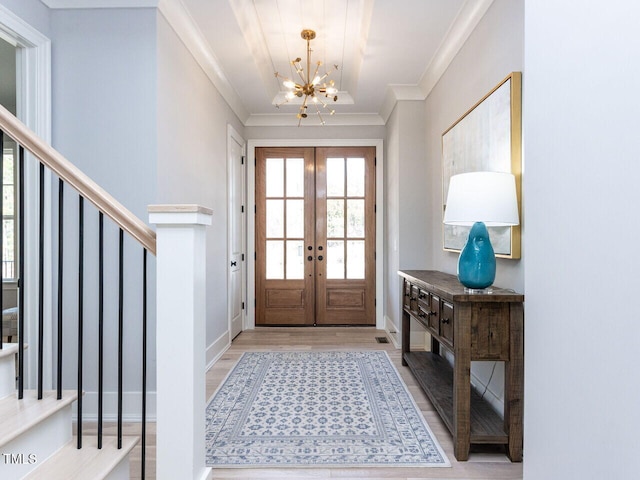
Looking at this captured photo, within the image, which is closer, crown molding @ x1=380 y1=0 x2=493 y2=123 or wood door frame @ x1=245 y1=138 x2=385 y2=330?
crown molding @ x1=380 y1=0 x2=493 y2=123

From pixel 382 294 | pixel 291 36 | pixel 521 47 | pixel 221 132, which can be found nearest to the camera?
pixel 521 47

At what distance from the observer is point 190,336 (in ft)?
4.98

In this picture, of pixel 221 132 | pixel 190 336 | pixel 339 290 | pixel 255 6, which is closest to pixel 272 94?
pixel 221 132

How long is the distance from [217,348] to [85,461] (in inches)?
90.3

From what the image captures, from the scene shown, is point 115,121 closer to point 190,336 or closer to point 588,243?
point 190,336

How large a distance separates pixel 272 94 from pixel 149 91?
2232 millimetres

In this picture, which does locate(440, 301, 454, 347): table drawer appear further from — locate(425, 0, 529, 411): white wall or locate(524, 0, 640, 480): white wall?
locate(524, 0, 640, 480): white wall

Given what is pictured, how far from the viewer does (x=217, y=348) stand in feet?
12.5

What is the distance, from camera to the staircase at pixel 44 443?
1.38 m

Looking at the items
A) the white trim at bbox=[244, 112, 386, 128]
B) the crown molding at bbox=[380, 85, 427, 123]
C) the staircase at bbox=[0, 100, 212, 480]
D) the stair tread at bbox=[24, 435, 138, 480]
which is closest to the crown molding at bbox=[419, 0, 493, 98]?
the crown molding at bbox=[380, 85, 427, 123]

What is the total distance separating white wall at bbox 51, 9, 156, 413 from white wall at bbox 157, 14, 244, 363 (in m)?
0.09

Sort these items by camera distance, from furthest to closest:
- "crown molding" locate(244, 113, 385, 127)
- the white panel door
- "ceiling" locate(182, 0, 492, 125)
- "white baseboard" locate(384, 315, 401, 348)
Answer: "crown molding" locate(244, 113, 385, 127) → the white panel door → "white baseboard" locate(384, 315, 401, 348) → "ceiling" locate(182, 0, 492, 125)

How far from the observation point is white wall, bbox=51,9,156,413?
99.0 inches

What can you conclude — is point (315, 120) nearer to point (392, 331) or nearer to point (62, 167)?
point (392, 331)
